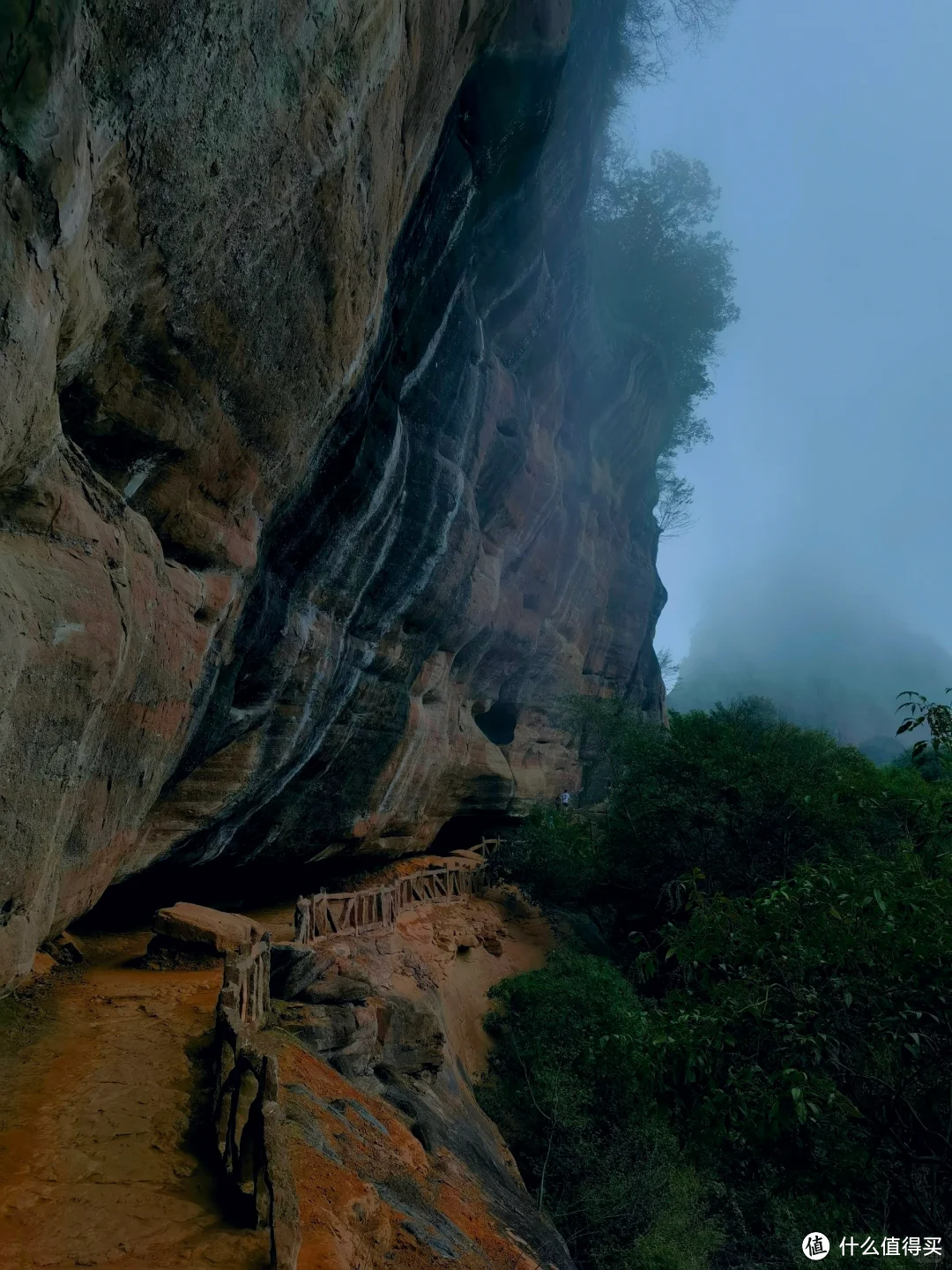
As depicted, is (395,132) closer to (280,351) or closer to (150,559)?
(280,351)

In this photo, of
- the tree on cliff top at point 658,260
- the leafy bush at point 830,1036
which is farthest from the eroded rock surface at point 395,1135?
the tree on cliff top at point 658,260

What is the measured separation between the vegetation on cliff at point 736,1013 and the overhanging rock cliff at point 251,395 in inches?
196

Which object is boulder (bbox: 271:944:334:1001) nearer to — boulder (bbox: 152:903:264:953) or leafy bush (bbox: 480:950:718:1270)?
boulder (bbox: 152:903:264:953)

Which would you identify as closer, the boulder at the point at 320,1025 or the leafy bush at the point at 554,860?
the boulder at the point at 320,1025

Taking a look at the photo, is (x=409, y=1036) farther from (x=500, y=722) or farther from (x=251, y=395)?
(x=500, y=722)

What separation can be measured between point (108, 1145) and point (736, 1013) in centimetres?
434

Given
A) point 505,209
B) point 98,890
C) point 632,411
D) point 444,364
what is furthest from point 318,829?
point 632,411

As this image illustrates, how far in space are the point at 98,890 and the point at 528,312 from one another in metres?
14.5

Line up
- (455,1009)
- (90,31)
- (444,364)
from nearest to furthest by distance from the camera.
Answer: (90,31) → (444,364) → (455,1009)

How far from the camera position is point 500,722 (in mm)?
23891

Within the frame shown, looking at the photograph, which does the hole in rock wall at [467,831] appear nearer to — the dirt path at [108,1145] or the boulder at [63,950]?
the boulder at [63,950]

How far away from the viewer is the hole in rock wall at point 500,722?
925 inches

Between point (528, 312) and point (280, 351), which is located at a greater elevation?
point (528, 312)

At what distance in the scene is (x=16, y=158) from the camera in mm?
3773
